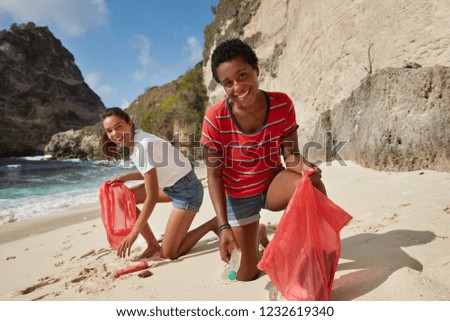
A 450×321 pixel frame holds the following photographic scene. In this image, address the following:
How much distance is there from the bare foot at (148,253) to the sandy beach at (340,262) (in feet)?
0.44

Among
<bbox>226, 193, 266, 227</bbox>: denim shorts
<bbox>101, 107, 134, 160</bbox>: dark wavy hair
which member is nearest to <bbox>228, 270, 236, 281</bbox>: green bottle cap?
<bbox>226, 193, 266, 227</bbox>: denim shorts

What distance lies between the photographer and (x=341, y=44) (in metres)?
8.84

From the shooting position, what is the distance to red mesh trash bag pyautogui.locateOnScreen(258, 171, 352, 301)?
4.95ft

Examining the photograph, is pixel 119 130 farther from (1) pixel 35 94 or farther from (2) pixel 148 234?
(1) pixel 35 94

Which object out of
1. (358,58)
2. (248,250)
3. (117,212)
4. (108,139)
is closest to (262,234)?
(248,250)

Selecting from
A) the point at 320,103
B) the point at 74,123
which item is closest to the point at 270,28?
the point at 320,103

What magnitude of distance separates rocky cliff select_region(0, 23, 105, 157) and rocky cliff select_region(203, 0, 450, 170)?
161ft

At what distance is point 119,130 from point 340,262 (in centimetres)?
204

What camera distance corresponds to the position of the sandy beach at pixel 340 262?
1490 mm

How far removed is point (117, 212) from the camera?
2859 mm

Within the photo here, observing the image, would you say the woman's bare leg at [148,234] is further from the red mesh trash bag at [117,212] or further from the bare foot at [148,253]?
the red mesh trash bag at [117,212]

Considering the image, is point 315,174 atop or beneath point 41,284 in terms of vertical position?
atop

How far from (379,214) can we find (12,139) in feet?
195

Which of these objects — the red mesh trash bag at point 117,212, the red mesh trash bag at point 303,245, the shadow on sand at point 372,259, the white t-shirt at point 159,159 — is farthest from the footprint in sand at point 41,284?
the shadow on sand at point 372,259
